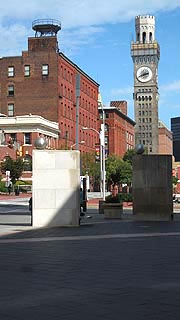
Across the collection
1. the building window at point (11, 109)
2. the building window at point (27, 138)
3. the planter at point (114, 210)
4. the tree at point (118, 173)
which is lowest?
the planter at point (114, 210)

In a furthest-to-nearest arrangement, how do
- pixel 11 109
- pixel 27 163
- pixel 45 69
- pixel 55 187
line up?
pixel 11 109, pixel 45 69, pixel 27 163, pixel 55 187

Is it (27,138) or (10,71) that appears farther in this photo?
(10,71)

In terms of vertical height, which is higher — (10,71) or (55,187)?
(10,71)

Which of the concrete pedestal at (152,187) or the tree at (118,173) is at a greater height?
the tree at (118,173)

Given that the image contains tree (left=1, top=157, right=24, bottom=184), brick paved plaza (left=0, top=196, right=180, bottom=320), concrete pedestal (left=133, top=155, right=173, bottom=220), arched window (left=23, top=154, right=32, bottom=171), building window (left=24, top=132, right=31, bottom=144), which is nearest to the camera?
brick paved plaza (left=0, top=196, right=180, bottom=320)

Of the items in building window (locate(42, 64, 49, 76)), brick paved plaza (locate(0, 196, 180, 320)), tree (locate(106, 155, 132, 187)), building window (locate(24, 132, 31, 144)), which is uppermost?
building window (locate(42, 64, 49, 76))

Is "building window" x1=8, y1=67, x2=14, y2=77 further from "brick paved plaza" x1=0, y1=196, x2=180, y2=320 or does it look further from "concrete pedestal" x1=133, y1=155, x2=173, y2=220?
"brick paved plaza" x1=0, y1=196, x2=180, y2=320

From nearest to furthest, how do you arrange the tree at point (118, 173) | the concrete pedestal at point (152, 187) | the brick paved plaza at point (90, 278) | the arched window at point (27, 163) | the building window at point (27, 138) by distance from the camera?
1. the brick paved plaza at point (90, 278)
2. the concrete pedestal at point (152, 187)
3. the arched window at point (27, 163)
4. the tree at point (118, 173)
5. the building window at point (27, 138)


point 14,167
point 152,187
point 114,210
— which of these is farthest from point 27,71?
point 152,187

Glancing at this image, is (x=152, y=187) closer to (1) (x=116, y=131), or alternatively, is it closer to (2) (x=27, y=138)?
(2) (x=27, y=138)

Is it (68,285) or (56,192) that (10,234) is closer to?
(56,192)

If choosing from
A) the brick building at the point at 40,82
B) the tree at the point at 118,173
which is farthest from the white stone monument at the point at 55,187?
the brick building at the point at 40,82

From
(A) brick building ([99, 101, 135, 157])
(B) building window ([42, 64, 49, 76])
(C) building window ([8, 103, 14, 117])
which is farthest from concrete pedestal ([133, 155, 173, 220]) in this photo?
(A) brick building ([99, 101, 135, 157])

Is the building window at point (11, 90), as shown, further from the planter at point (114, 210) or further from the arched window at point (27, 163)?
the planter at point (114, 210)
